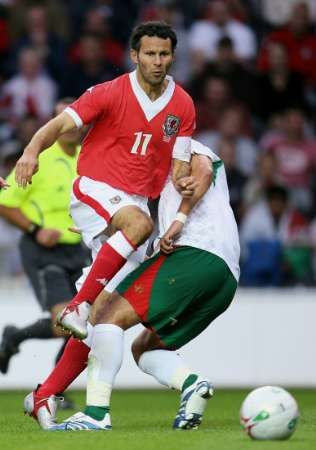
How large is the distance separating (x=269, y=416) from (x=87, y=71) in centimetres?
1021

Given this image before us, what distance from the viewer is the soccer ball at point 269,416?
7.32 m

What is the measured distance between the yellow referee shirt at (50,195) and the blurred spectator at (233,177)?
14.0 feet

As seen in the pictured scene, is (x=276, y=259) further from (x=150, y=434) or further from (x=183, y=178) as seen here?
(x=150, y=434)

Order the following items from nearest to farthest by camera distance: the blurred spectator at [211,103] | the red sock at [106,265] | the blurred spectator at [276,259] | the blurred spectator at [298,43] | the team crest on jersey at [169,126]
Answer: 1. the red sock at [106,265]
2. the team crest on jersey at [169,126]
3. the blurred spectator at [276,259]
4. the blurred spectator at [211,103]
5. the blurred spectator at [298,43]

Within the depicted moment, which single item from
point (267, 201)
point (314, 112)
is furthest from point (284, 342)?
point (314, 112)

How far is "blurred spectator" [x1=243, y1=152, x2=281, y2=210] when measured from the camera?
1539cm

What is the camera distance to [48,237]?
11.2m

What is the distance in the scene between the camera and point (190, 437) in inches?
300

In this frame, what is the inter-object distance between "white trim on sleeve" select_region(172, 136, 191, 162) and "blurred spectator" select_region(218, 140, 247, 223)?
6.89 m

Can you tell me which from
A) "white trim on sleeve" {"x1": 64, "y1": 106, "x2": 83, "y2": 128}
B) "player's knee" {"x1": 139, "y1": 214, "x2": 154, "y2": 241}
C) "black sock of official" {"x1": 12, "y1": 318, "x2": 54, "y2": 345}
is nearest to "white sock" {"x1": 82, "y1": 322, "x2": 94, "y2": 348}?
"player's knee" {"x1": 139, "y1": 214, "x2": 154, "y2": 241}

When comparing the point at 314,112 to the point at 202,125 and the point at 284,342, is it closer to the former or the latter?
the point at 202,125

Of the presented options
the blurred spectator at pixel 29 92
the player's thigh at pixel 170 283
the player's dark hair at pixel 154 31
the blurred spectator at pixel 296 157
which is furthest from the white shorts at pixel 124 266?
the blurred spectator at pixel 29 92

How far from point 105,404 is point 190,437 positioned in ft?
2.03

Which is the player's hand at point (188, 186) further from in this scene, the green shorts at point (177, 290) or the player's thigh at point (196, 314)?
the player's thigh at point (196, 314)
